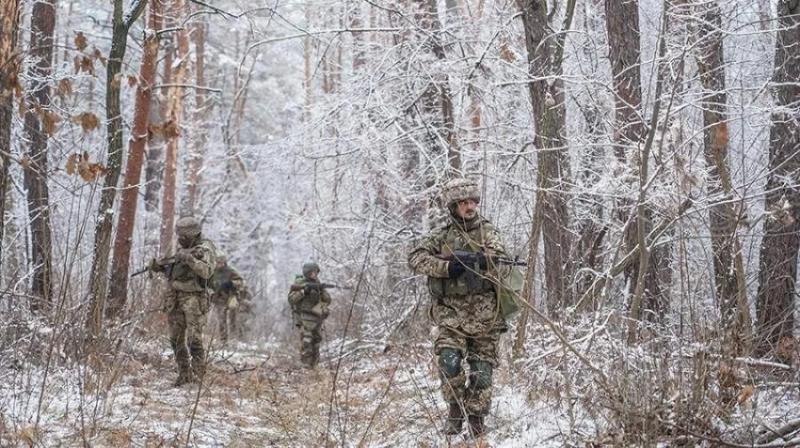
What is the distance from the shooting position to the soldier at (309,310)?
431 inches

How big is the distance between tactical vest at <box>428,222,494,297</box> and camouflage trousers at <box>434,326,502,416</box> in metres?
0.25

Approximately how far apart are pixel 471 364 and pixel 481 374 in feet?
0.44

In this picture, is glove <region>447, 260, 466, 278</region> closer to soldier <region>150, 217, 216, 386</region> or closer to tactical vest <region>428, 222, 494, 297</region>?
tactical vest <region>428, 222, 494, 297</region>

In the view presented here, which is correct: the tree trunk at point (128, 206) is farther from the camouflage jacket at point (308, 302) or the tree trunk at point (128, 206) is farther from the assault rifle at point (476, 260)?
the assault rifle at point (476, 260)

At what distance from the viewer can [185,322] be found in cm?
780

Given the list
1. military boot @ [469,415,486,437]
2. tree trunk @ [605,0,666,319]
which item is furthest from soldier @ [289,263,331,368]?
military boot @ [469,415,486,437]

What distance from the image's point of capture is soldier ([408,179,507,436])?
5.47 meters

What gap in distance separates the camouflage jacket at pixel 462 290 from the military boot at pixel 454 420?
0.49 m

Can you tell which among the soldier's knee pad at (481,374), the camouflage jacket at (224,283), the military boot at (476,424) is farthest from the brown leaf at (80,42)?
the camouflage jacket at (224,283)

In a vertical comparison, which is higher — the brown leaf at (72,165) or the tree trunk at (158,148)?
the tree trunk at (158,148)

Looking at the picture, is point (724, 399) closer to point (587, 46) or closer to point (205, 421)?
point (205, 421)

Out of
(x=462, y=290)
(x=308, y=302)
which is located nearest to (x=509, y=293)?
(x=462, y=290)

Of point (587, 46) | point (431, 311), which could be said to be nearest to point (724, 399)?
point (431, 311)

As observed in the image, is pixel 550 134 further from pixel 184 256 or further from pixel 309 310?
pixel 309 310
